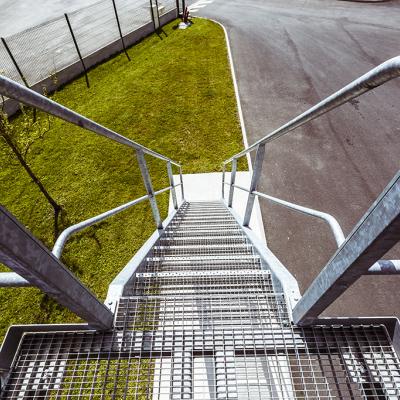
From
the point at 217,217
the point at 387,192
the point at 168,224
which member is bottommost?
the point at 217,217

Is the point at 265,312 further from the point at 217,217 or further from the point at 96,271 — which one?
the point at 96,271

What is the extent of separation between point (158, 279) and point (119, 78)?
31.7 ft

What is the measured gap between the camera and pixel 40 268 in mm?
1219

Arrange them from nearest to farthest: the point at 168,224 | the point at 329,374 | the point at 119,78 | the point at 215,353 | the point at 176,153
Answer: the point at 329,374
the point at 215,353
the point at 168,224
the point at 176,153
the point at 119,78

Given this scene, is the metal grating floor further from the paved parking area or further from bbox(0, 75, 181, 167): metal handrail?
the paved parking area

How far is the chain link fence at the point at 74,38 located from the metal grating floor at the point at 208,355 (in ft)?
32.0

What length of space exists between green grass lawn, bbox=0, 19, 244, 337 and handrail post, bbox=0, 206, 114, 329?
396 cm

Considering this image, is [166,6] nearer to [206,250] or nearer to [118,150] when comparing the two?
Answer: [118,150]

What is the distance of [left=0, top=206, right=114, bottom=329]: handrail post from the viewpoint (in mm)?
1032

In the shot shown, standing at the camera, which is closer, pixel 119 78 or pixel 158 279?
pixel 158 279

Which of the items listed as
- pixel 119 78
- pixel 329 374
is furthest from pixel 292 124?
pixel 119 78

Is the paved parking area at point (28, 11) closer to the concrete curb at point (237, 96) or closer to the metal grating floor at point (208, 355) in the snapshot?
the concrete curb at point (237, 96)

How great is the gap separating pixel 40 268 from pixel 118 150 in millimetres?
7157

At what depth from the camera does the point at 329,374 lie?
176cm
